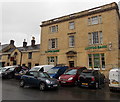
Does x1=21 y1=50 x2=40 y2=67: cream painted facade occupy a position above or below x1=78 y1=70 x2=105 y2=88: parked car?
above

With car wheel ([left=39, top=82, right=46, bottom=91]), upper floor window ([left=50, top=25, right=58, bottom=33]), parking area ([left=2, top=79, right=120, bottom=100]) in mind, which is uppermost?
upper floor window ([left=50, top=25, right=58, bottom=33])

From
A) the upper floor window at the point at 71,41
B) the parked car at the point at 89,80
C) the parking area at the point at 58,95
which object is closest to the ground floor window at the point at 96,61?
the upper floor window at the point at 71,41

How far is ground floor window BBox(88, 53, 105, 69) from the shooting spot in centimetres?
1842

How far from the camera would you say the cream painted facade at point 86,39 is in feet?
58.2

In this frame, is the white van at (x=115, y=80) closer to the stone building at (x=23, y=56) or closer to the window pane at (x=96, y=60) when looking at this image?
the window pane at (x=96, y=60)

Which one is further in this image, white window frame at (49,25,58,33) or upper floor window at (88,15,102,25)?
white window frame at (49,25,58,33)

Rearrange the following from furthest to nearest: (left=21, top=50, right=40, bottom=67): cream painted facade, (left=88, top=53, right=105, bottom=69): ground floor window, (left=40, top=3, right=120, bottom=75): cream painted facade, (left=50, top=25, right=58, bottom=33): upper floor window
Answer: (left=21, top=50, right=40, bottom=67): cream painted facade
(left=50, top=25, right=58, bottom=33): upper floor window
(left=88, top=53, right=105, bottom=69): ground floor window
(left=40, top=3, right=120, bottom=75): cream painted facade

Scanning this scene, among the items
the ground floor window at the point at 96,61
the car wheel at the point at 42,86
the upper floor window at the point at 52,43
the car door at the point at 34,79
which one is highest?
the upper floor window at the point at 52,43

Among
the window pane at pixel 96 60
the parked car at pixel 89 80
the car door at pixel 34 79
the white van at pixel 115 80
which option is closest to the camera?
the white van at pixel 115 80

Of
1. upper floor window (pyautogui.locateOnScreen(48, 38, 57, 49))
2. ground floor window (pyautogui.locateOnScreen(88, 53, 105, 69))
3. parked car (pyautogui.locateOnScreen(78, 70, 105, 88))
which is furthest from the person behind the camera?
upper floor window (pyautogui.locateOnScreen(48, 38, 57, 49))

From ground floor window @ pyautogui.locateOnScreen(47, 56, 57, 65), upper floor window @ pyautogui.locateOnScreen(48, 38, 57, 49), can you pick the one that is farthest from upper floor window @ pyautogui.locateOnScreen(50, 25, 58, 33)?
ground floor window @ pyautogui.locateOnScreen(47, 56, 57, 65)

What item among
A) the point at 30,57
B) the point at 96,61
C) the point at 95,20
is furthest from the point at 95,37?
the point at 30,57

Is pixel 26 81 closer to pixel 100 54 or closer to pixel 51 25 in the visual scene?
pixel 100 54

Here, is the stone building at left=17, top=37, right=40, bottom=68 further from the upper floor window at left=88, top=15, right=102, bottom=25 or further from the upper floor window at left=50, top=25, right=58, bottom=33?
the upper floor window at left=88, top=15, right=102, bottom=25
